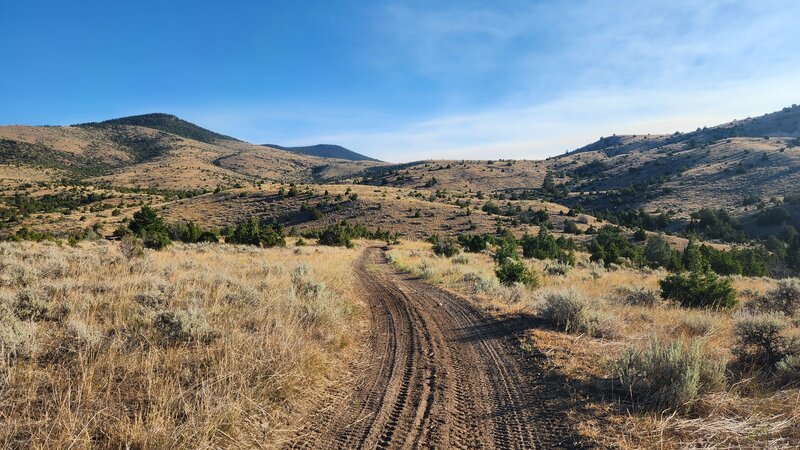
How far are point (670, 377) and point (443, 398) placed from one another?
9.25 ft

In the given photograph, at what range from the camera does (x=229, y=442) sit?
3.37 meters

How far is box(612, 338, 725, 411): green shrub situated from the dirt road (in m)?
0.89

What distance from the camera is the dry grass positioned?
125 inches

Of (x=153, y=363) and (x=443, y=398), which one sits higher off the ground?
(x=153, y=363)

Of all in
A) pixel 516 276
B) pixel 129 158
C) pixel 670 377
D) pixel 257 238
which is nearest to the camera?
pixel 670 377

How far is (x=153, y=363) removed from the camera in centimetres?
414

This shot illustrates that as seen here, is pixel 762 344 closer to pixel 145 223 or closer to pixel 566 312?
pixel 566 312

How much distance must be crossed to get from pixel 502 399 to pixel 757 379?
11.5 ft

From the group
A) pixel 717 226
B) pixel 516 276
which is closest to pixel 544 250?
pixel 516 276

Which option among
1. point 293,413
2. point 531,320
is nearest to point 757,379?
point 531,320

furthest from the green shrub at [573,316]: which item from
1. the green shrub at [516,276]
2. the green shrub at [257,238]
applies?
the green shrub at [257,238]

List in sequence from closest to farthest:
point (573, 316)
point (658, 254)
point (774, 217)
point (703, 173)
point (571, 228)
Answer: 1. point (573, 316)
2. point (658, 254)
3. point (774, 217)
4. point (571, 228)
5. point (703, 173)

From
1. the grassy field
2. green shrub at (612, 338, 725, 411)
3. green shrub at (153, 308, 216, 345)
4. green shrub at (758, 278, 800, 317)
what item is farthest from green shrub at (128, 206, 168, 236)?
green shrub at (758, 278, 800, 317)

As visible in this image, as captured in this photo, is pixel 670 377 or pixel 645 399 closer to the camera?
pixel 645 399
